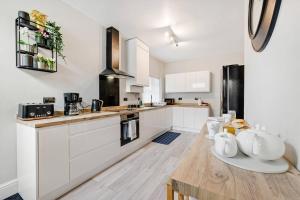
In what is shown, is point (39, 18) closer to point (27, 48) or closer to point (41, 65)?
point (27, 48)

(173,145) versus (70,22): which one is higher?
(70,22)

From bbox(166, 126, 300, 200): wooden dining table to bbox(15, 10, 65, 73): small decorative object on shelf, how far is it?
1.97 metres

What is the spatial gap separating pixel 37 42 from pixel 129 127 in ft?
5.86

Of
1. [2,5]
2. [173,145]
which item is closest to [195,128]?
[173,145]

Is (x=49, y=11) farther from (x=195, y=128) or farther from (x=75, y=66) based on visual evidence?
(x=195, y=128)

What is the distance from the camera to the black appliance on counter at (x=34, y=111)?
4.61 ft

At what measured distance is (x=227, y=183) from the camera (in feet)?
1.43

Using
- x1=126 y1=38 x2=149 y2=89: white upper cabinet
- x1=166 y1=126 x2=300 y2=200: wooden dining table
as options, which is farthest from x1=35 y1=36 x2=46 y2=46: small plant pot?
x1=166 y1=126 x2=300 y2=200: wooden dining table

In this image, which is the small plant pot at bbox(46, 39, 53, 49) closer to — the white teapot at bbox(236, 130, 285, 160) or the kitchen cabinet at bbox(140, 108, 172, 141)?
the kitchen cabinet at bbox(140, 108, 172, 141)

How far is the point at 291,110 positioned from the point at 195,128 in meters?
3.73

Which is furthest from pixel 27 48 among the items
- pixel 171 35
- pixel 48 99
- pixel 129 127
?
pixel 171 35

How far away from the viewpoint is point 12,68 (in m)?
1.49

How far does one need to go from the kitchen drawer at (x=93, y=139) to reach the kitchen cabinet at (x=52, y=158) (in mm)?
90

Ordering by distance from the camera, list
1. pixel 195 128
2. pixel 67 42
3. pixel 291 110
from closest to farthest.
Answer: pixel 291 110
pixel 67 42
pixel 195 128
